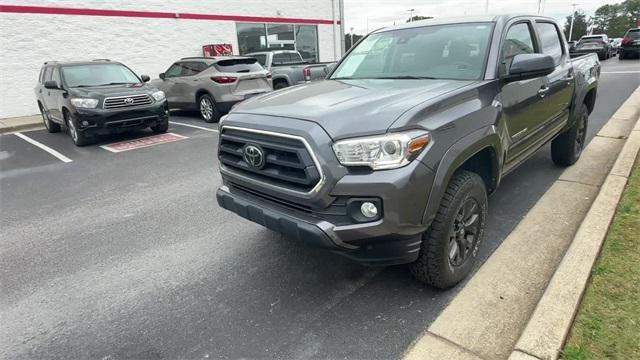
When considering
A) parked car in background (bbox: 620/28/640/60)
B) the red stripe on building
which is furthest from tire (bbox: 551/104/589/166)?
parked car in background (bbox: 620/28/640/60)

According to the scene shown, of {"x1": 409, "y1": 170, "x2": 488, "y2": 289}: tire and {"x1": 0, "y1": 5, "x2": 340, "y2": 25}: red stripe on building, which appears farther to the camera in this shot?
{"x1": 0, "y1": 5, "x2": 340, "y2": 25}: red stripe on building

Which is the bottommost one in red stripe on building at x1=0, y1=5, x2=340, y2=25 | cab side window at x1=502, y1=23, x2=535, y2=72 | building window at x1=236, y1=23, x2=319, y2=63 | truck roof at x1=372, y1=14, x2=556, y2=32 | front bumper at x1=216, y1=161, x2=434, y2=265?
front bumper at x1=216, y1=161, x2=434, y2=265

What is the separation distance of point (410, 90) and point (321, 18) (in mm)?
20045

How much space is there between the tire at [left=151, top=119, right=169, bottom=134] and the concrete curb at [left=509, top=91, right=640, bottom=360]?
8137 mm

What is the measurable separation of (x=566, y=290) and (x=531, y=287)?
0.86 feet

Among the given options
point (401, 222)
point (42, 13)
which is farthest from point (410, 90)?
point (42, 13)

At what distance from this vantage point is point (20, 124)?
11336 mm

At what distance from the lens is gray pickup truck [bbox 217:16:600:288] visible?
2.33 metres

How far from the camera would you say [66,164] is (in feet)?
23.5

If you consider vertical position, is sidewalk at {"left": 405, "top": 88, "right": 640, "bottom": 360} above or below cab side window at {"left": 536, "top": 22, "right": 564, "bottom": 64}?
below

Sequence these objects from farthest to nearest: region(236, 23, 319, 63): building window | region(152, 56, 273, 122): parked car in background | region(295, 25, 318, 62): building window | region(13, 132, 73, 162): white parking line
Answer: region(295, 25, 318, 62): building window → region(236, 23, 319, 63): building window → region(152, 56, 273, 122): parked car in background → region(13, 132, 73, 162): white parking line

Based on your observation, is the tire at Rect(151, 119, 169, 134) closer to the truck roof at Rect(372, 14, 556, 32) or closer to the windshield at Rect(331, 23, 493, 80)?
the windshield at Rect(331, 23, 493, 80)

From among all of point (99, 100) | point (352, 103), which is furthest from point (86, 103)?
point (352, 103)

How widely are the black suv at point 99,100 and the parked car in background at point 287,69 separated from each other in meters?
4.15
